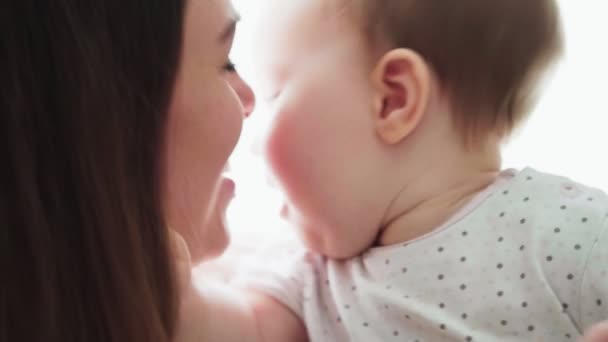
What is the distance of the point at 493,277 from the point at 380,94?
0.72 ft

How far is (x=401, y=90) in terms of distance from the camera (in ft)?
2.60

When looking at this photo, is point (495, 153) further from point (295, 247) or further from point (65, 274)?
point (65, 274)

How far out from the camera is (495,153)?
2.76 ft

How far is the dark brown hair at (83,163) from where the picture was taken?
535 mm

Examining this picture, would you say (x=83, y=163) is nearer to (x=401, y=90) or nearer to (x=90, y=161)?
(x=90, y=161)

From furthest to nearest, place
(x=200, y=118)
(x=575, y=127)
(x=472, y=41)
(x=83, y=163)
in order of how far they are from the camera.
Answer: (x=575, y=127) → (x=472, y=41) → (x=200, y=118) → (x=83, y=163)

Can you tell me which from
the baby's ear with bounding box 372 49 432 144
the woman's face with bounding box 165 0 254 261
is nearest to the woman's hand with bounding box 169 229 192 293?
the woman's face with bounding box 165 0 254 261

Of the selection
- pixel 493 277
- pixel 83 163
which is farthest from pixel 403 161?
pixel 83 163

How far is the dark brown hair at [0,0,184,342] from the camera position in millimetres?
535

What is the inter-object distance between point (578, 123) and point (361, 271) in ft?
1.72

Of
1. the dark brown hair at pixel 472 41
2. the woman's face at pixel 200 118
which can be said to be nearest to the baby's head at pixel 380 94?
the dark brown hair at pixel 472 41

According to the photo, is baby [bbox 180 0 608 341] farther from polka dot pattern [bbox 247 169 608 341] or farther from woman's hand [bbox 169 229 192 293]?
woman's hand [bbox 169 229 192 293]

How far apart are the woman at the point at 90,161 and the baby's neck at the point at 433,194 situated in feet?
0.88

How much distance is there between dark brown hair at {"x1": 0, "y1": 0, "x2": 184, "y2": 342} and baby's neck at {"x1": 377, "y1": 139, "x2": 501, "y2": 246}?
0.94 feet
